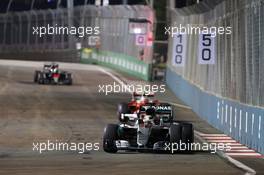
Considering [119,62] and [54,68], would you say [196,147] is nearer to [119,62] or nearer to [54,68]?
[54,68]

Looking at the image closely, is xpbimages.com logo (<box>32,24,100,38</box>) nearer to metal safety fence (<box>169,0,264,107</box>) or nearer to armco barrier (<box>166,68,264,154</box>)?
armco barrier (<box>166,68,264,154</box>)

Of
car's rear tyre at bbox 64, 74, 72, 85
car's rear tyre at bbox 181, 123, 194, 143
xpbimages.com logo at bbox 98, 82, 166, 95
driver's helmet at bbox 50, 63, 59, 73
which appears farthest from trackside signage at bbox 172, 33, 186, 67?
car's rear tyre at bbox 181, 123, 194, 143

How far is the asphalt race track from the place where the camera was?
17.9 meters

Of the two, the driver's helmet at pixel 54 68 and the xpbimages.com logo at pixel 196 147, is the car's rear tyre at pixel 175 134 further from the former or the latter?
the driver's helmet at pixel 54 68

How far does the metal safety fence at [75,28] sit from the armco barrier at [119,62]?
649 mm

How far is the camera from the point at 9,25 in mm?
99312

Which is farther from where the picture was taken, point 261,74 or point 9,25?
point 9,25

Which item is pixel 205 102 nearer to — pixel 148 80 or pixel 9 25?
pixel 148 80

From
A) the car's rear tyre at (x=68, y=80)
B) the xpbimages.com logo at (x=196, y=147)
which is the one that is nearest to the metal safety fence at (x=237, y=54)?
the xpbimages.com logo at (x=196, y=147)

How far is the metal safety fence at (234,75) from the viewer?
2264cm

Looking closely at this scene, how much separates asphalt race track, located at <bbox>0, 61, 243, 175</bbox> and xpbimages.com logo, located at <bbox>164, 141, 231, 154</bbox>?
25cm

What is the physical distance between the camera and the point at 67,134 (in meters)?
25.8

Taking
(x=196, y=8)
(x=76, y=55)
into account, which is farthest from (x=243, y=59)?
(x=76, y=55)

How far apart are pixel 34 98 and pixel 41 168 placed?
76.4ft
